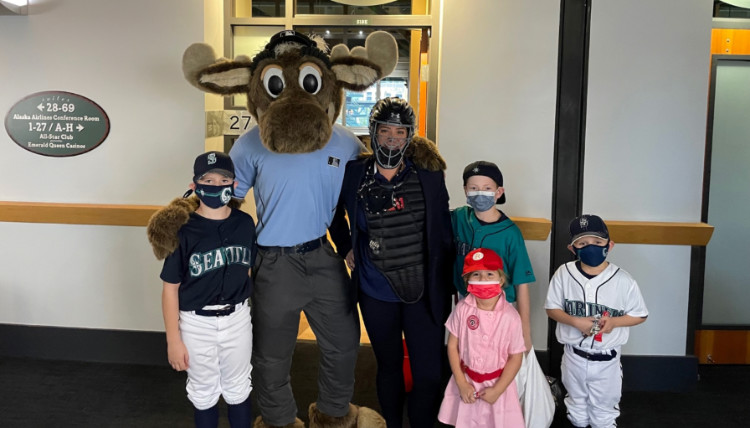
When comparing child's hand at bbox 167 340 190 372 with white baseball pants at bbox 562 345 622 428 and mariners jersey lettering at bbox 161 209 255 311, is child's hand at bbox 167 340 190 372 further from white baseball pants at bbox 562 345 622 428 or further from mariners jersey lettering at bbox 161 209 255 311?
white baseball pants at bbox 562 345 622 428

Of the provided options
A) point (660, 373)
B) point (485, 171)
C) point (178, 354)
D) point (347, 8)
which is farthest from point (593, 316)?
point (347, 8)

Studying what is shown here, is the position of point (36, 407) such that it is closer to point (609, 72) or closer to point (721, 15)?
point (609, 72)

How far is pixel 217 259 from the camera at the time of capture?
2373mm

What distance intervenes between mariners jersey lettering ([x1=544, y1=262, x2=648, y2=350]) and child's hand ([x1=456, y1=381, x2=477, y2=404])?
50cm

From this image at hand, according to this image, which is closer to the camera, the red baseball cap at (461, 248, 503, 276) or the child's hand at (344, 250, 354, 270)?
the red baseball cap at (461, 248, 503, 276)

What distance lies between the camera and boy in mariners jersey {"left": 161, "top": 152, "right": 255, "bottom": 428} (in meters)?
2.32

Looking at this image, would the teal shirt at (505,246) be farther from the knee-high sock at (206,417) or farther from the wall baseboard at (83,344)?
the wall baseboard at (83,344)

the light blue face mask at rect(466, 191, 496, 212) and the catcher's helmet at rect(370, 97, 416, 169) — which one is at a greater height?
the catcher's helmet at rect(370, 97, 416, 169)

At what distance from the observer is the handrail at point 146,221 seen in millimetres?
3279

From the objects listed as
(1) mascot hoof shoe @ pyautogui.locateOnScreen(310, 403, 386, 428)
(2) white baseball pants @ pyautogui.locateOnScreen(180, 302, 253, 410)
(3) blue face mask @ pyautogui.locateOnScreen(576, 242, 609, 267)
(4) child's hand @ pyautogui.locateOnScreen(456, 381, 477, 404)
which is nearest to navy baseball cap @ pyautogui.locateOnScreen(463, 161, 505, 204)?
(3) blue face mask @ pyautogui.locateOnScreen(576, 242, 609, 267)

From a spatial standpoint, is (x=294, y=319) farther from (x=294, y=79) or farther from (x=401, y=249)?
(x=294, y=79)

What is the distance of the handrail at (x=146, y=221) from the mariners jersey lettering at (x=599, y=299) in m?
0.78

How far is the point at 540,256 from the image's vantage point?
335 centimetres

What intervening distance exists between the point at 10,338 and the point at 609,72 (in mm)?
3687
